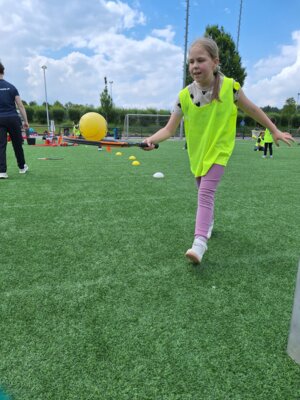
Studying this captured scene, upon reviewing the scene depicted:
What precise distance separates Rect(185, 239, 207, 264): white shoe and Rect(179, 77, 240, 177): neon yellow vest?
58cm

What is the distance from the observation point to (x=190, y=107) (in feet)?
9.19

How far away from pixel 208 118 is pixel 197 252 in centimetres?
108

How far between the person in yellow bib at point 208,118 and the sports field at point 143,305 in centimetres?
40

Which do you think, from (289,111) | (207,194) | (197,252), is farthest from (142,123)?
(197,252)

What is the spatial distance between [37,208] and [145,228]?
5.12 feet

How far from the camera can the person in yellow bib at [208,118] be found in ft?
8.60

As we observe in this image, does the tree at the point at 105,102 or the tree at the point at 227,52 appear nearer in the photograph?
the tree at the point at 227,52

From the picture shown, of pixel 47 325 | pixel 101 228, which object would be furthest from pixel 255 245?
pixel 47 325

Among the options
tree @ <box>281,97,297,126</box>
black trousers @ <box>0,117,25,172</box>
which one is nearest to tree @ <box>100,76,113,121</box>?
tree @ <box>281,97,297,126</box>

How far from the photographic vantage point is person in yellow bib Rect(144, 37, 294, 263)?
262 centimetres

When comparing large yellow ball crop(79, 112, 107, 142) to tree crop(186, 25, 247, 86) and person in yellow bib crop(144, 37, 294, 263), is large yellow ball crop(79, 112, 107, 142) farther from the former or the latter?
tree crop(186, 25, 247, 86)

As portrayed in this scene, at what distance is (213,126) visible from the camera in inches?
107

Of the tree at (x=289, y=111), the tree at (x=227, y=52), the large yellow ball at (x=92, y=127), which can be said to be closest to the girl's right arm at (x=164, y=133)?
the large yellow ball at (x=92, y=127)

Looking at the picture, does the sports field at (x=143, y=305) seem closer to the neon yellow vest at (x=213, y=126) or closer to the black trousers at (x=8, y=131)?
the neon yellow vest at (x=213, y=126)
